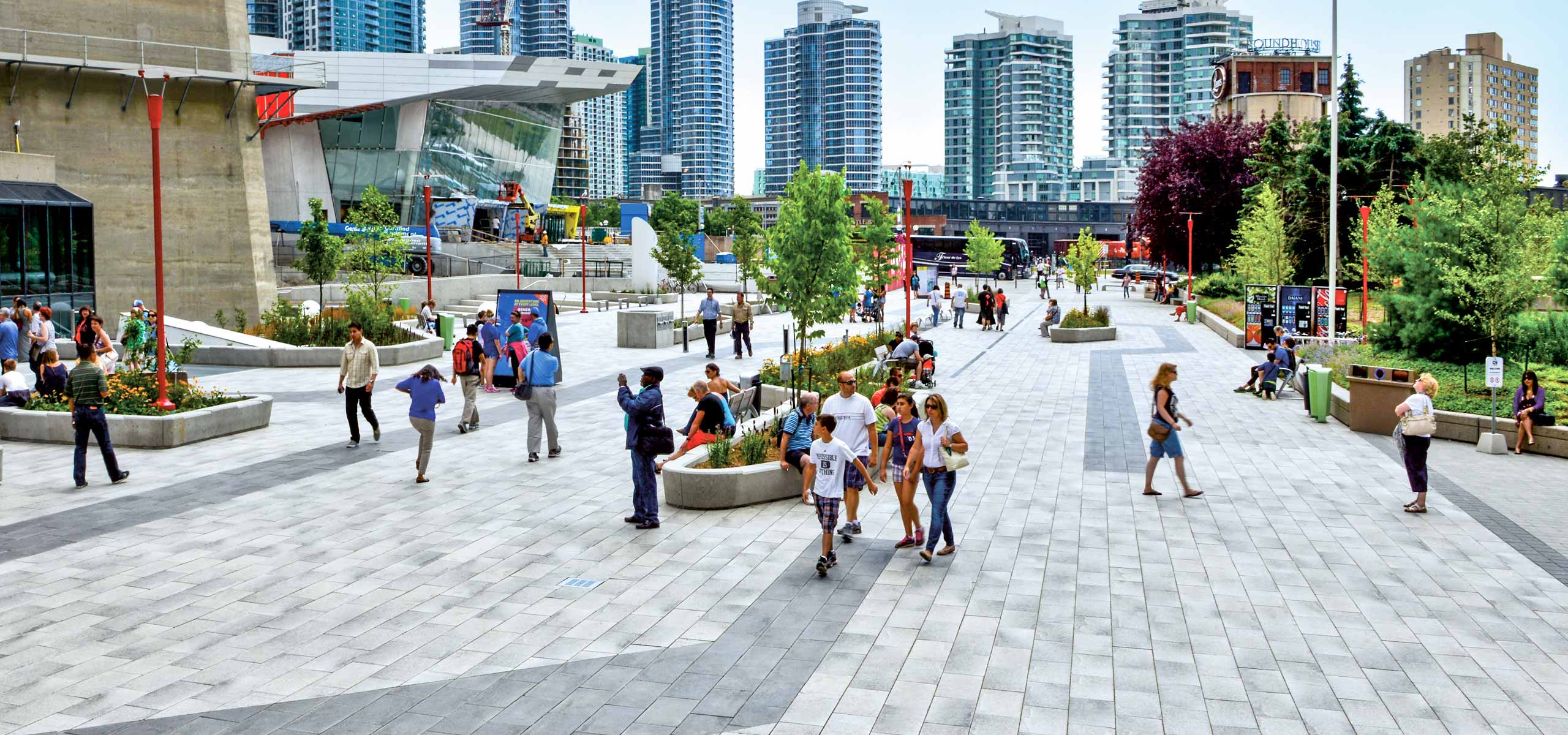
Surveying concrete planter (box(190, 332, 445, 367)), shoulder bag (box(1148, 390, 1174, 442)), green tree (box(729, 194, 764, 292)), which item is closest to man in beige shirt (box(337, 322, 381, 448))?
shoulder bag (box(1148, 390, 1174, 442))

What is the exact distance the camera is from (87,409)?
12.9 m

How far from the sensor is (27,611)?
8812 millimetres

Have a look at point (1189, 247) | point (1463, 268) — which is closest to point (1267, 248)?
point (1189, 247)

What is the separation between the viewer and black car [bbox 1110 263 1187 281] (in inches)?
2965

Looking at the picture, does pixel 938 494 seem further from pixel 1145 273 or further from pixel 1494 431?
pixel 1145 273

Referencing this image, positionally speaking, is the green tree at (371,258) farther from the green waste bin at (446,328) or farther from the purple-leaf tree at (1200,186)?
the purple-leaf tree at (1200,186)

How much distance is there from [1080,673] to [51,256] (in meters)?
29.6

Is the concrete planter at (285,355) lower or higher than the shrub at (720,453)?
higher

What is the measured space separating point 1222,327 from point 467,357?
88.8ft

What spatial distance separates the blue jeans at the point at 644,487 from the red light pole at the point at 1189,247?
45163mm

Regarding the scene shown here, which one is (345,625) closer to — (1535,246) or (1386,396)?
(1386,396)

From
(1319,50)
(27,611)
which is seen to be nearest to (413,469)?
(27,611)

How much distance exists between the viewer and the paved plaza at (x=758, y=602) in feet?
23.2

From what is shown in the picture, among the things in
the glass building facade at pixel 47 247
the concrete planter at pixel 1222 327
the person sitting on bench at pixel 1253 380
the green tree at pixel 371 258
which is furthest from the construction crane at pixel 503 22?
the person sitting on bench at pixel 1253 380
